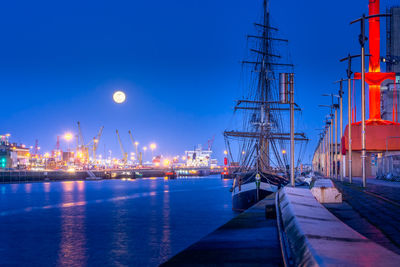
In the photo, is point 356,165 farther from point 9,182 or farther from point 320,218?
point 9,182

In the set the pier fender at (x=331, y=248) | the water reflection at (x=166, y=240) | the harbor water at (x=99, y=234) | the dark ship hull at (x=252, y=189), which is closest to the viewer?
the pier fender at (x=331, y=248)

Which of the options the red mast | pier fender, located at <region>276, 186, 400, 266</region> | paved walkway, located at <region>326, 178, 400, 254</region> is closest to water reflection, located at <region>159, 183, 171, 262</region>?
paved walkway, located at <region>326, 178, 400, 254</region>

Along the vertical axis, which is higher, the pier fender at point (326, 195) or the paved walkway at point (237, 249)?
the pier fender at point (326, 195)

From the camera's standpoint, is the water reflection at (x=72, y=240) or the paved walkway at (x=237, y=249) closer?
the paved walkway at (x=237, y=249)

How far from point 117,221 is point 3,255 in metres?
17.7

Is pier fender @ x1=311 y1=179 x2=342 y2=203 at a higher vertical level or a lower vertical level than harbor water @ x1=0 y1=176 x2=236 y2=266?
higher

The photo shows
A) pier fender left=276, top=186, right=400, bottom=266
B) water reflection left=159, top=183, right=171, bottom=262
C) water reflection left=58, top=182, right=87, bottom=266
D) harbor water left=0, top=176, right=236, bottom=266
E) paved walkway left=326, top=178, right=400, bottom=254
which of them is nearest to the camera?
pier fender left=276, top=186, right=400, bottom=266

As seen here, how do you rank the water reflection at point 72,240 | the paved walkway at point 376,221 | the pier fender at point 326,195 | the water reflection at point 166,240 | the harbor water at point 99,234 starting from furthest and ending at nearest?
1. the water reflection at point 166,240
2. the harbor water at point 99,234
3. the water reflection at point 72,240
4. the pier fender at point 326,195
5. the paved walkway at point 376,221

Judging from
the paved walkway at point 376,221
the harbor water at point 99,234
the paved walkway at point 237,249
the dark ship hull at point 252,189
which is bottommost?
the harbor water at point 99,234

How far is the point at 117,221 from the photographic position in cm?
4300

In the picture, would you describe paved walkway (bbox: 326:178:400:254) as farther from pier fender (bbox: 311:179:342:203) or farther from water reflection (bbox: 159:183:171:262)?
water reflection (bbox: 159:183:171:262)

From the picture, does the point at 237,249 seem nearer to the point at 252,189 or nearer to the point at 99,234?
the point at 99,234


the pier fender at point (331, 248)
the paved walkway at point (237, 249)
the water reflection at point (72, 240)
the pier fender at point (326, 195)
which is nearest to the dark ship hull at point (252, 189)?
the water reflection at point (72, 240)

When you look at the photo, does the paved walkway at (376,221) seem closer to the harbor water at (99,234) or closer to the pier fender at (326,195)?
the pier fender at (326,195)
